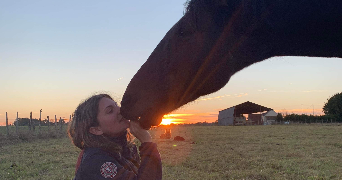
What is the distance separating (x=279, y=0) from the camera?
193 centimetres

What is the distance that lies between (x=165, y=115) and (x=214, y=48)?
73cm

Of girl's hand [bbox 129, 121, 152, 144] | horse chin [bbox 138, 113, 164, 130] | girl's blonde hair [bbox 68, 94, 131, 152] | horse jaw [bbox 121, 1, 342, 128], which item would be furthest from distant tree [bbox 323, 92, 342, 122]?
girl's blonde hair [bbox 68, 94, 131, 152]

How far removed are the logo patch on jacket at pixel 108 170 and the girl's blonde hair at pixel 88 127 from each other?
7.4 inches

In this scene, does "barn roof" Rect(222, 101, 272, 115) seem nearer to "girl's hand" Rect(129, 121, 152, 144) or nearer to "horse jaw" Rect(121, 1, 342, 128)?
"girl's hand" Rect(129, 121, 152, 144)

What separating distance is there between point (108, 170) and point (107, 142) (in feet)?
0.92

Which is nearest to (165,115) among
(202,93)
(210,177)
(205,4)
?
(202,93)

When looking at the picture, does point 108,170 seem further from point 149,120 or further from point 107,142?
point 149,120

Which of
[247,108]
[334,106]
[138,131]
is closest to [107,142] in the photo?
[138,131]

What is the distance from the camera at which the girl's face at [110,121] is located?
2.47 metres

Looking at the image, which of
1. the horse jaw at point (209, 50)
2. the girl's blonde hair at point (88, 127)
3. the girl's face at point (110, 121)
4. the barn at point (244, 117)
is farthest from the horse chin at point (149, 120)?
the barn at point (244, 117)

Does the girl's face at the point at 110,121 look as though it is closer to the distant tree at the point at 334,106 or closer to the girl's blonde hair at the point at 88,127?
the girl's blonde hair at the point at 88,127

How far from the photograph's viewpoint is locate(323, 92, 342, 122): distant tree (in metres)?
59.2

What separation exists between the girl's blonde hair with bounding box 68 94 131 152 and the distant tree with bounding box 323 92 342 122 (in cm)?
6166

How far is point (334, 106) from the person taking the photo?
6303 cm
